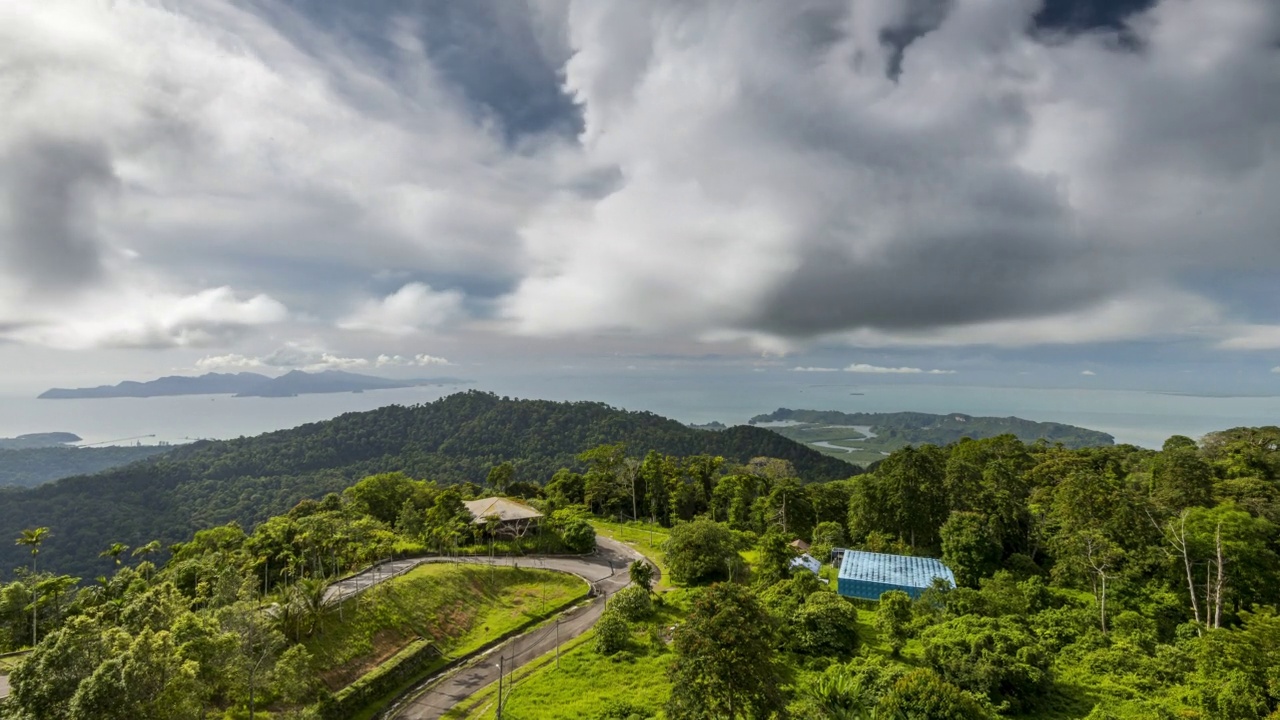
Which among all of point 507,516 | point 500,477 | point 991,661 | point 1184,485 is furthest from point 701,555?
point 500,477

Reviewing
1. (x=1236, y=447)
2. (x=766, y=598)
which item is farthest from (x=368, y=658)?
(x=1236, y=447)

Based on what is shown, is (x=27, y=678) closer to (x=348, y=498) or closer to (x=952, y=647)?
(x=952, y=647)

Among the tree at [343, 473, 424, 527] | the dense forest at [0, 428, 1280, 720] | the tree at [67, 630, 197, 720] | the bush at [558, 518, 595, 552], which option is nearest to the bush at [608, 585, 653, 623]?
the dense forest at [0, 428, 1280, 720]

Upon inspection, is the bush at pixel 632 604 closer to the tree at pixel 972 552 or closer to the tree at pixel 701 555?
the tree at pixel 701 555

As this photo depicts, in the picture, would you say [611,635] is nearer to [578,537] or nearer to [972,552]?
[578,537]

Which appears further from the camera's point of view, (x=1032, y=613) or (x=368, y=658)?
(x=1032, y=613)
